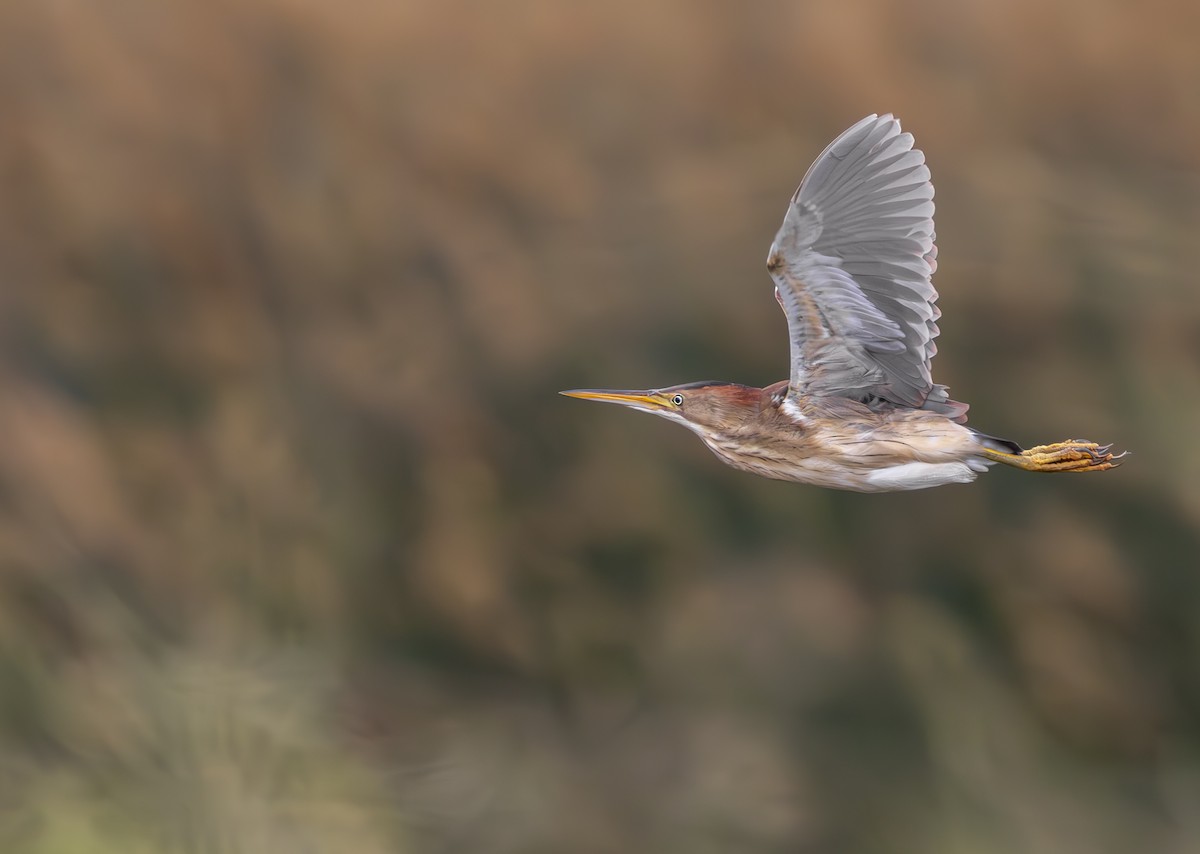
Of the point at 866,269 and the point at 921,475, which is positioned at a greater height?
the point at 866,269

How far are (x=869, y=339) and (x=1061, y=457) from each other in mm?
296

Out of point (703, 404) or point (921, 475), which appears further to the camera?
point (703, 404)

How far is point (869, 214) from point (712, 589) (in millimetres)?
6333

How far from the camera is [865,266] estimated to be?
6.31 ft

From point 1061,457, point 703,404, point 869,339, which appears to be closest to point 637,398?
point 703,404

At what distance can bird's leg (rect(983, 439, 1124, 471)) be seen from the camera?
1871 mm

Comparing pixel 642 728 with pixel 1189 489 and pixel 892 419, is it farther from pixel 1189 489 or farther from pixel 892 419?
pixel 892 419

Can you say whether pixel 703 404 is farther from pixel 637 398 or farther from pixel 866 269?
pixel 866 269

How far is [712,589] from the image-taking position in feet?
26.6

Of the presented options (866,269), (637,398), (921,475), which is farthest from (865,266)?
(637,398)

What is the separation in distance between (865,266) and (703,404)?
33cm

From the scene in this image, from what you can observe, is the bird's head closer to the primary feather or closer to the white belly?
the primary feather

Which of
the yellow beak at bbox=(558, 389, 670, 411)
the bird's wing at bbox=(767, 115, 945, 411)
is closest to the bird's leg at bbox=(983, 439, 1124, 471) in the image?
the bird's wing at bbox=(767, 115, 945, 411)

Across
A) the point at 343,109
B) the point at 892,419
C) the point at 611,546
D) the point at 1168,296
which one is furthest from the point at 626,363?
the point at 892,419
